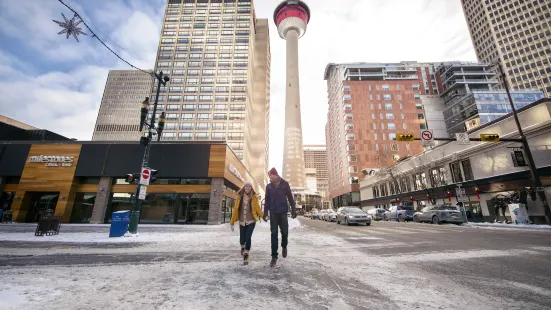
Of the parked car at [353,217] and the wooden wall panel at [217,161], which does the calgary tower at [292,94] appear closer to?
the wooden wall panel at [217,161]

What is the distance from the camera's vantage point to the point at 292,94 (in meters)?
101

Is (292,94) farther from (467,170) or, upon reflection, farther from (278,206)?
(278,206)

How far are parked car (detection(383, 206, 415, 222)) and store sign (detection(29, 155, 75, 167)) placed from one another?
33472 mm

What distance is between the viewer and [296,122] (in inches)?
3907

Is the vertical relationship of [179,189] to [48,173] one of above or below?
below

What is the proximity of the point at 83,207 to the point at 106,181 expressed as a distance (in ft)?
10.9

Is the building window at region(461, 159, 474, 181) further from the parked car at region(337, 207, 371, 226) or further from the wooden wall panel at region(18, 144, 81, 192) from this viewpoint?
the wooden wall panel at region(18, 144, 81, 192)

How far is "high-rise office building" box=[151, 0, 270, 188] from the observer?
67438 millimetres

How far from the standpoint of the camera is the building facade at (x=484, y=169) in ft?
60.1

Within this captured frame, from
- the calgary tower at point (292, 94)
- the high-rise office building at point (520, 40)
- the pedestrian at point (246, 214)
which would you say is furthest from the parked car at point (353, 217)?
the high-rise office building at point (520, 40)

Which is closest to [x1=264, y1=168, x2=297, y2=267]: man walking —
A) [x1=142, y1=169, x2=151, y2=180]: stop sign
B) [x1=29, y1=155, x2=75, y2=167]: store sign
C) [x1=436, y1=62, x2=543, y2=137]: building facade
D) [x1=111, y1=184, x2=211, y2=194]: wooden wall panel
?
[x1=142, y1=169, x2=151, y2=180]: stop sign

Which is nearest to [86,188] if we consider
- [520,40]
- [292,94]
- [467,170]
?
[467,170]

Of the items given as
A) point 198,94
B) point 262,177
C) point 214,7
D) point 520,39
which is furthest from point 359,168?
point 520,39

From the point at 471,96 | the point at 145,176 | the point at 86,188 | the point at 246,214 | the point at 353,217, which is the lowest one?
the point at 353,217
